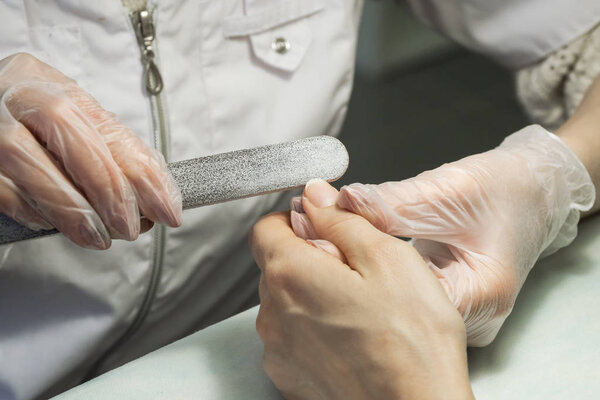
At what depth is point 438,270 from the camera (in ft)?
1.69

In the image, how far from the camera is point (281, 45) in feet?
2.46

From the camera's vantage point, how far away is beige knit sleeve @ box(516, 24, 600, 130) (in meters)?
0.74

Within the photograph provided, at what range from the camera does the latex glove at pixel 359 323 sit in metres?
0.43

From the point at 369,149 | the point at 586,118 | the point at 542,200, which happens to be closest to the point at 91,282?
the point at 542,200

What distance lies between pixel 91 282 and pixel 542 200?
18.3 inches

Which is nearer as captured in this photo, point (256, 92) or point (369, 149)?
point (256, 92)

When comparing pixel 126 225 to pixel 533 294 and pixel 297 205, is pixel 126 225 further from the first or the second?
pixel 533 294

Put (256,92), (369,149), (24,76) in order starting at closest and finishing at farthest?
(24,76) < (256,92) < (369,149)

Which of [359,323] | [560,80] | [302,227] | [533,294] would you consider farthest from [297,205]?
[560,80]

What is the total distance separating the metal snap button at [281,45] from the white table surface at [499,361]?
34cm

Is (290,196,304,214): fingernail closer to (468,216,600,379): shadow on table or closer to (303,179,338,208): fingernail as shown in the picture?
(303,179,338,208): fingernail

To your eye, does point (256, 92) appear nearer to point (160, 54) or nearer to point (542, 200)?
point (160, 54)

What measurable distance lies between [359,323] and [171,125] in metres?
0.35

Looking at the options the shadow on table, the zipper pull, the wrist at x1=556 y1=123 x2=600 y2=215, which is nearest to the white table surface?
the shadow on table
